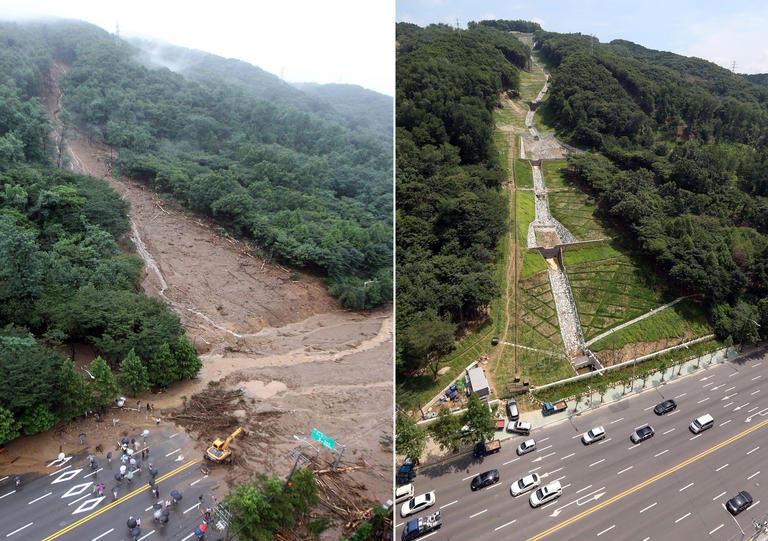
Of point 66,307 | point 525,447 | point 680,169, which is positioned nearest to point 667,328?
point 525,447

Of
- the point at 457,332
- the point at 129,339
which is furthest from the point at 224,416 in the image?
the point at 457,332

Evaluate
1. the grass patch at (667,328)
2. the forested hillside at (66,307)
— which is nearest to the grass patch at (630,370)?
the grass patch at (667,328)

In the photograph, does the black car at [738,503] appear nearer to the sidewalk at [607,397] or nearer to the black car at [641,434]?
the black car at [641,434]

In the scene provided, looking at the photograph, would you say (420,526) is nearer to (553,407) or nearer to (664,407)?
(553,407)

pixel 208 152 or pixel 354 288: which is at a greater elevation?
pixel 208 152

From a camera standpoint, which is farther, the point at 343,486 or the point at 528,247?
the point at 528,247

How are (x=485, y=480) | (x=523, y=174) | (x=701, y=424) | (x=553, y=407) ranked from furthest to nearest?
(x=523, y=174), (x=553, y=407), (x=701, y=424), (x=485, y=480)

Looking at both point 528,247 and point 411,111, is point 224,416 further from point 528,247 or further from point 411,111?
point 411,111
